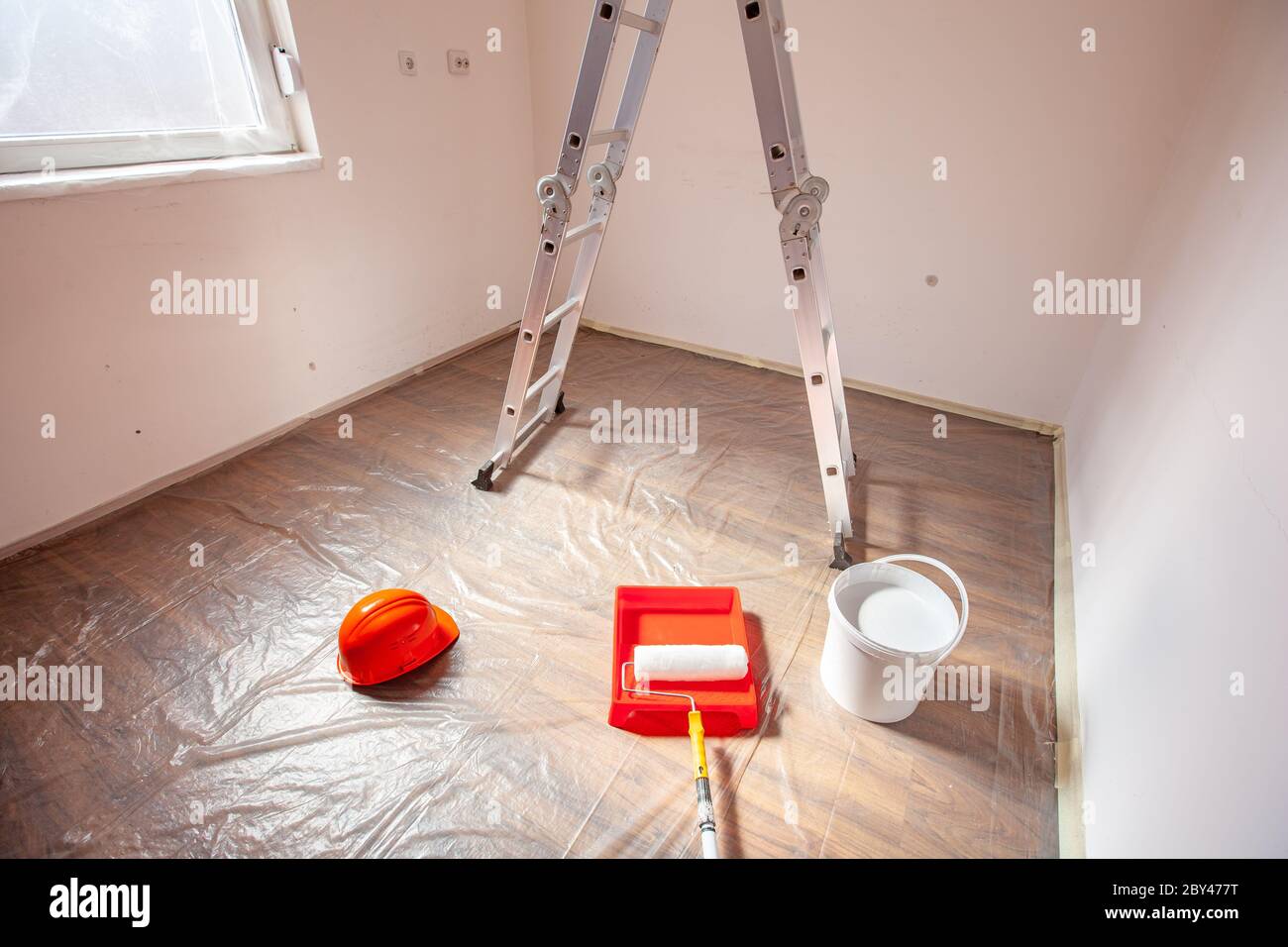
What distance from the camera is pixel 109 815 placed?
128 centimetres

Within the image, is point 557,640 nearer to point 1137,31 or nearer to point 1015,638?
point 1015,638

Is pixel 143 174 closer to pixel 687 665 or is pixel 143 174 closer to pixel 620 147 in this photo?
pixel 620 147

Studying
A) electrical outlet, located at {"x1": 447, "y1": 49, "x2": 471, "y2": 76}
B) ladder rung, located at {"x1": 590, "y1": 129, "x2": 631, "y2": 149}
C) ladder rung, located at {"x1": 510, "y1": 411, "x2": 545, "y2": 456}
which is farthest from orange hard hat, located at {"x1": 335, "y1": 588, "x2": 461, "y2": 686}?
electrical outlet, located at {"x1": 447, "y1": 49, "x2": 471, "y2": 76}

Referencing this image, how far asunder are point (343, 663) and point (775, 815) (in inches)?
43.2

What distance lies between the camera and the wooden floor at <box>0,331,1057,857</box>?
1299 millimetres

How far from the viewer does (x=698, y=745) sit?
4.43 feet

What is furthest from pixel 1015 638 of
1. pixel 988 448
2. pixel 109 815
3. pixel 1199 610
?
pixel 109 815

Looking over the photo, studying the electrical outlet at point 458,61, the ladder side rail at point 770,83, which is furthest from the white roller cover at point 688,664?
the electrical outlet at point 458,61

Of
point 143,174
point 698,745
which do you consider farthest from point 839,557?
point 143,174

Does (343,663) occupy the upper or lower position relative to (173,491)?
lower

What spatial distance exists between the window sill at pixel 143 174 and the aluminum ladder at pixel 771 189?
3.59 ft

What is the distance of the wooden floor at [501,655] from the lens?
4.26ft

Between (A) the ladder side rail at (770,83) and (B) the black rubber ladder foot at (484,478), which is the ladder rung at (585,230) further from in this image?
(B) the black rubber ladder foot at (484,478)

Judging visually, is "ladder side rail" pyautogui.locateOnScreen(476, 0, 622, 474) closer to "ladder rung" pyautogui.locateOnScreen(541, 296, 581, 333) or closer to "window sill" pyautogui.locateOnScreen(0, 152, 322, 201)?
"ladder rung" pyautogui.locateOnScreen(541, 296, 581, 333)
